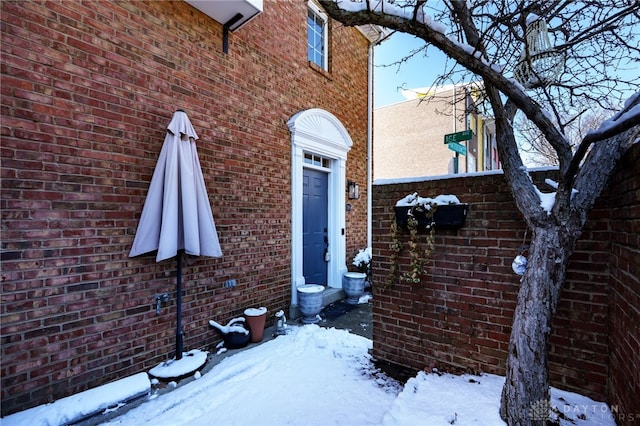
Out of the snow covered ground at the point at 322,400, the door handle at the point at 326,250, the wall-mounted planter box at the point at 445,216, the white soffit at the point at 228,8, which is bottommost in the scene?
the snow covered ground at the point at 322,400

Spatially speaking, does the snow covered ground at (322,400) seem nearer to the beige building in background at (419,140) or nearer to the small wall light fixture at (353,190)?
the small wall light fixture at (353,190)

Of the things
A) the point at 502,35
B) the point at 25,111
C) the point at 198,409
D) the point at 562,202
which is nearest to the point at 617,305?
the point at 562,202

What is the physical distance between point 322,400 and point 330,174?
3.86 metres

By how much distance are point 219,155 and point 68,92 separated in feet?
4.67

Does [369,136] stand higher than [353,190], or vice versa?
[369,136]

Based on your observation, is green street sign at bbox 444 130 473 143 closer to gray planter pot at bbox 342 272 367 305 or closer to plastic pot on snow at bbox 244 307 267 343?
gray planter pot at bbox 342 272 367 305

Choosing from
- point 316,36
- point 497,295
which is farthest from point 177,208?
point 316,36

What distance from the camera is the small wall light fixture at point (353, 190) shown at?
5750 mm

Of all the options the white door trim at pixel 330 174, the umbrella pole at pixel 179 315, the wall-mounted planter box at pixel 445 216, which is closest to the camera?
the wall-mounted planter box at pixel 445 216

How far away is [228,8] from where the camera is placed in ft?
10.8

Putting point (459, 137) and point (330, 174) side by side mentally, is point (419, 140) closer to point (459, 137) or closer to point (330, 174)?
point (330, 174)

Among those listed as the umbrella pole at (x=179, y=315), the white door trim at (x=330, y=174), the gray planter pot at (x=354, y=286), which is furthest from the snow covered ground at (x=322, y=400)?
the gray planter pot at (x=354, y=286)

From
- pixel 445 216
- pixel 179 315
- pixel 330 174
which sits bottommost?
pixel 179 315

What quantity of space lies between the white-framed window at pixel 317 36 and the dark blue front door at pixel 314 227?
203 centimetres
